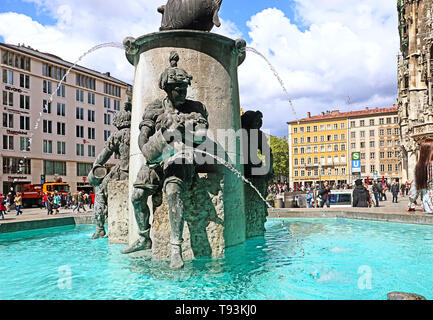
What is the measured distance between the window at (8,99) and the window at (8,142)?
4151mm

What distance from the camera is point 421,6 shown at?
58.1m

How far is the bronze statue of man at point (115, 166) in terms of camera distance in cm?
739

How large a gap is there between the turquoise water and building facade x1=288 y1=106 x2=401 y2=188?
9439 cm

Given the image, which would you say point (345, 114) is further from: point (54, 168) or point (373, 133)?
point (54, 168)

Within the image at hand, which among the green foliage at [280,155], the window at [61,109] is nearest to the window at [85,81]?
the window at [61,109]

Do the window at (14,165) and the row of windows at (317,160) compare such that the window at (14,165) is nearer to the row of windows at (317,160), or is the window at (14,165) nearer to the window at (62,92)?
the window at (62,92)

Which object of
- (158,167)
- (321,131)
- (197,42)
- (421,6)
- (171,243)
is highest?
(421,6)

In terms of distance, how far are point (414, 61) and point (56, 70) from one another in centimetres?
5263

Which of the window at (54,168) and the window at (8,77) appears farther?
the window at (54,168)

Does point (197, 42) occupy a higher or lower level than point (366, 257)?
higher

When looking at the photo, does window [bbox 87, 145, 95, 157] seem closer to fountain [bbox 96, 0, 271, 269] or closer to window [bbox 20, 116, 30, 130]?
window [bbox 20, 116, 30, 130]
